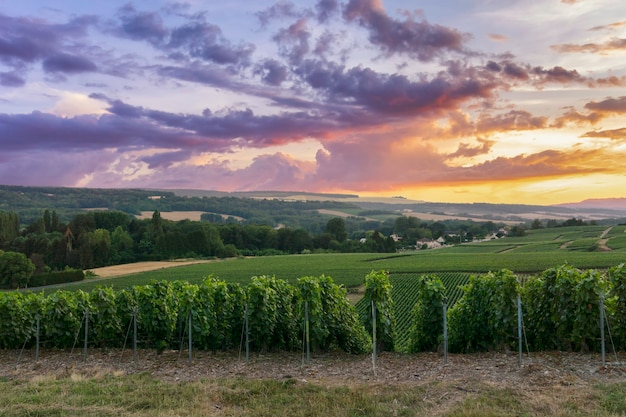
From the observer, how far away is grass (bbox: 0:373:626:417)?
8453 millimetres

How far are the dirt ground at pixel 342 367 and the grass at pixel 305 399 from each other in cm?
48

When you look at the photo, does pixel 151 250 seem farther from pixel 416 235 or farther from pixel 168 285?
pixel 168 285

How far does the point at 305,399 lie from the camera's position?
9.17m

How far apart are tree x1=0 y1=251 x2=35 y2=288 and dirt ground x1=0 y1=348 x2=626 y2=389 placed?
73726 millimetres

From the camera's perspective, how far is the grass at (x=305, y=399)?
8.45 m

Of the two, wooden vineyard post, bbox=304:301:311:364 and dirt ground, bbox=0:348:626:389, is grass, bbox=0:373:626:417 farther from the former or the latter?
wooden vineyard post, bbox=304:301:311:364

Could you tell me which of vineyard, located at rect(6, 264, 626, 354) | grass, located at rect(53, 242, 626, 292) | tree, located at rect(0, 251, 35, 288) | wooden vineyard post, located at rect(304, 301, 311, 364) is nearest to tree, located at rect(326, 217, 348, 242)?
grass, located at rect(53, 242, 626, 292)

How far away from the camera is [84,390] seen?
10055mm

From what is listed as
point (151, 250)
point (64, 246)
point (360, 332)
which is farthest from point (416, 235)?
point (360, 332)

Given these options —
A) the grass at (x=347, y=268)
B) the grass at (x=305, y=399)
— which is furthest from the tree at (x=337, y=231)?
the grass at (x=305, y=399)

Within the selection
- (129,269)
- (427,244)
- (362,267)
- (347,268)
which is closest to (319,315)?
(347,268)

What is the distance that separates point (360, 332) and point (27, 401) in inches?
329

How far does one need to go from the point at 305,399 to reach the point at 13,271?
273 feet

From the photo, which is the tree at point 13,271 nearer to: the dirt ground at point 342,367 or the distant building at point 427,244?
the dirt ground at point 342,367
